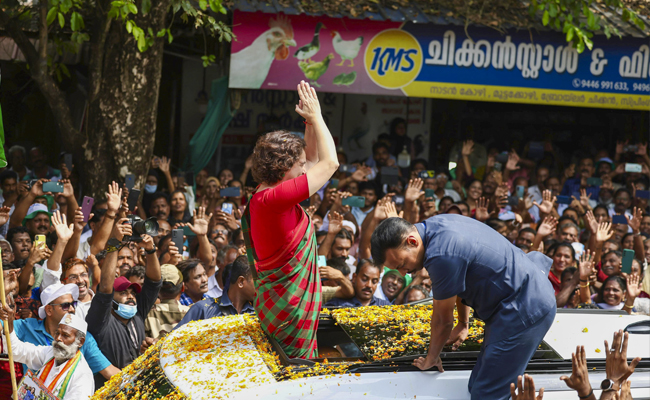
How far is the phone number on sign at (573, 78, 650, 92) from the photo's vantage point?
34.6 ft

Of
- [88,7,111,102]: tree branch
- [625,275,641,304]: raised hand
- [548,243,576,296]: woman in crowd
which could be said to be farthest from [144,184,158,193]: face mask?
[625,275,641,304]: raised hand

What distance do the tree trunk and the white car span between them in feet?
14.9

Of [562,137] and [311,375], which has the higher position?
[562,137]

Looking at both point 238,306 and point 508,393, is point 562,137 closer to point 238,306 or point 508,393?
point 238,306

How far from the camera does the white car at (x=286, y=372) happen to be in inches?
113

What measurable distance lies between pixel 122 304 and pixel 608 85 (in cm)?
847

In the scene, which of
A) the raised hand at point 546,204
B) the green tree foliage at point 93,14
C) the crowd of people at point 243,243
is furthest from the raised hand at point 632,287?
the green tree foliage at point 93,14

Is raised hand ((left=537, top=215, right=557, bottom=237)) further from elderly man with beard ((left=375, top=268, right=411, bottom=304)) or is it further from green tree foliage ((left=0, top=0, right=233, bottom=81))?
green tree foliage ((left=0, top=0, right=233, bottom=81))

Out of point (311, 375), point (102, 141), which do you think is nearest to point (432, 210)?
point (102, 141)

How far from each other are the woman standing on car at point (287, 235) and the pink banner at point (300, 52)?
606 centimetres

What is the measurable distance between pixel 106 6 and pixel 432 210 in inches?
175

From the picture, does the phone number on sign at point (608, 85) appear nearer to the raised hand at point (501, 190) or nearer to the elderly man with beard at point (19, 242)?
the raised hand at point (501, 190)

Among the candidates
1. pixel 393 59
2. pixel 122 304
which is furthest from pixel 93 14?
pixel 122 304

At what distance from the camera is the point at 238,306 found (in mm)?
4816
